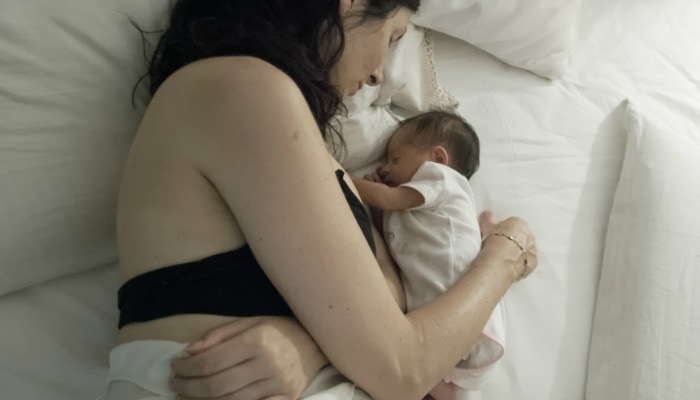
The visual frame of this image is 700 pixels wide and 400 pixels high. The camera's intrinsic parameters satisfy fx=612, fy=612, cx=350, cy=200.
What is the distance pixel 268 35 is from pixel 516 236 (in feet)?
1.77

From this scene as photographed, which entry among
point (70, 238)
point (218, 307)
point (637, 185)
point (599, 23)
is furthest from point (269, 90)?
point (599, 23)

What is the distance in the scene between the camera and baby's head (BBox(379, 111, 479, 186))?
116 centimetres

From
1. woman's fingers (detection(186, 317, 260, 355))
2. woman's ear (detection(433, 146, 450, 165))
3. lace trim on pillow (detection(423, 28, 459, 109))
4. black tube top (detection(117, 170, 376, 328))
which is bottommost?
woman's fingers (detection(186, 317, 260, 355))

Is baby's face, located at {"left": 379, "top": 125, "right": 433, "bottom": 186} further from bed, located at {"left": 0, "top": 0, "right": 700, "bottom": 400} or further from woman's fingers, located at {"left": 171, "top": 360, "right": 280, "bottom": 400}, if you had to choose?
woman's fingers, located at {"left": 171, "top": 360, "right": 280, "bottom": 400}

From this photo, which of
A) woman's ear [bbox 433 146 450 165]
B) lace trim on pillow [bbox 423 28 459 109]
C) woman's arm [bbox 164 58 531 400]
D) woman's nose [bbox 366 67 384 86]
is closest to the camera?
woman's arm [bbox 164 58 531 400]

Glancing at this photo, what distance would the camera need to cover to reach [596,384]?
3.30ft

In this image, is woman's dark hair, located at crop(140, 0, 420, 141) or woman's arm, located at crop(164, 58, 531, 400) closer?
woman's arm, located at crop(164, 58, 531, 400)

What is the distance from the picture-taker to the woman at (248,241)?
686mm

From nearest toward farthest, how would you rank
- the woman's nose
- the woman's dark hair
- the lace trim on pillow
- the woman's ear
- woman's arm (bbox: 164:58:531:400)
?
woman's arm (bbox: 164:58:531:400) < the woman's dark hair < the woman's nose < the woman's ear < the lace trim on pillow

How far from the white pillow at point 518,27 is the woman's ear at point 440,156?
13.5 inches

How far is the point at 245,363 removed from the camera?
0.70 metres

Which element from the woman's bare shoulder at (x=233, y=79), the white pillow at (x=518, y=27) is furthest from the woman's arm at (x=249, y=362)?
the white pillow at (x=518, y=27)

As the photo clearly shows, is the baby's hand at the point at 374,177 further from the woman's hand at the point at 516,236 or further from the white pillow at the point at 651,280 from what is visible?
the white pillow at the point at 651,280

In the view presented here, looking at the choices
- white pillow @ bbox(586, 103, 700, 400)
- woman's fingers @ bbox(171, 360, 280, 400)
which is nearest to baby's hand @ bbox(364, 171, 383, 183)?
white pillow @ bbox(586, 103, 700, 400)
